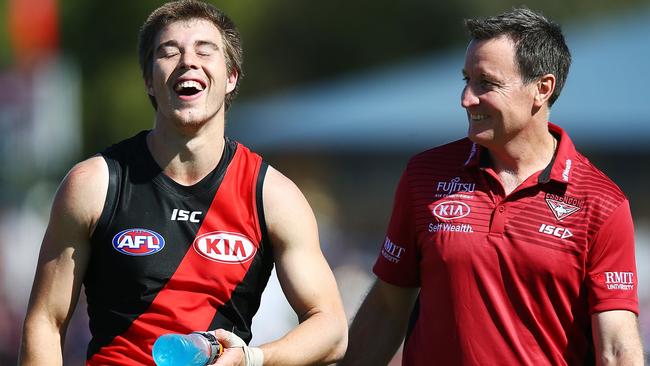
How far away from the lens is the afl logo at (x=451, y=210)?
5.60 m

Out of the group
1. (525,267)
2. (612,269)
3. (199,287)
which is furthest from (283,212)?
(612,269)

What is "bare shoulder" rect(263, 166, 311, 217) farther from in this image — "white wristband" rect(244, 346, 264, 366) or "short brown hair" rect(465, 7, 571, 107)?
"short brown hair" rect(465, 7, 571, 107)

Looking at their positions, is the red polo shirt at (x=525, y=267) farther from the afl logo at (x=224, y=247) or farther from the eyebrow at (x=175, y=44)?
the eyebrow at (x=175, y=44)

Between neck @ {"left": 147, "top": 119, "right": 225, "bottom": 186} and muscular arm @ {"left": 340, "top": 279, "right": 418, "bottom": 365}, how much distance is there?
1.06 metres

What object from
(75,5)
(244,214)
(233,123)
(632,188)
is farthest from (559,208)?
(75,5)

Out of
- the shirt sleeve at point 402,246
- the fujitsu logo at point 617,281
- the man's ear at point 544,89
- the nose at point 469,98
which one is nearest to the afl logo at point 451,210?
the shirt sleeve at point 402,246

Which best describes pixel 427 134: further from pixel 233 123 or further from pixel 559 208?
pixel 559 208

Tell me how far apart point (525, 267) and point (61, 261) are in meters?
1.88

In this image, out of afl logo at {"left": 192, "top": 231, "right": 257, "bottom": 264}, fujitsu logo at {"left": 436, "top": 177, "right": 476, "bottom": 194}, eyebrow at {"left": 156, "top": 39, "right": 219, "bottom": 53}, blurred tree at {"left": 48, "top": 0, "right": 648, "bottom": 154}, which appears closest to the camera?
afl logo at {"left": 192, "top": 231, "right": 257, "bottom": 264}

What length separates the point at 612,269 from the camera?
5406 mm

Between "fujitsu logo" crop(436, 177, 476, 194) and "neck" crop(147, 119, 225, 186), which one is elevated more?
"neck" crop(147, 119, 225, 186)

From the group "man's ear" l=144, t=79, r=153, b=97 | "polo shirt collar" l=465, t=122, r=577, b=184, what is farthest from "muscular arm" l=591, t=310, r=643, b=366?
"man's ear" l=144, t=79, r=153, b=97

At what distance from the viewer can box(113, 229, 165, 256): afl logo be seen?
524cm

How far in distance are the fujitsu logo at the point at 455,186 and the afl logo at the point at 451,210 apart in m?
0.07
